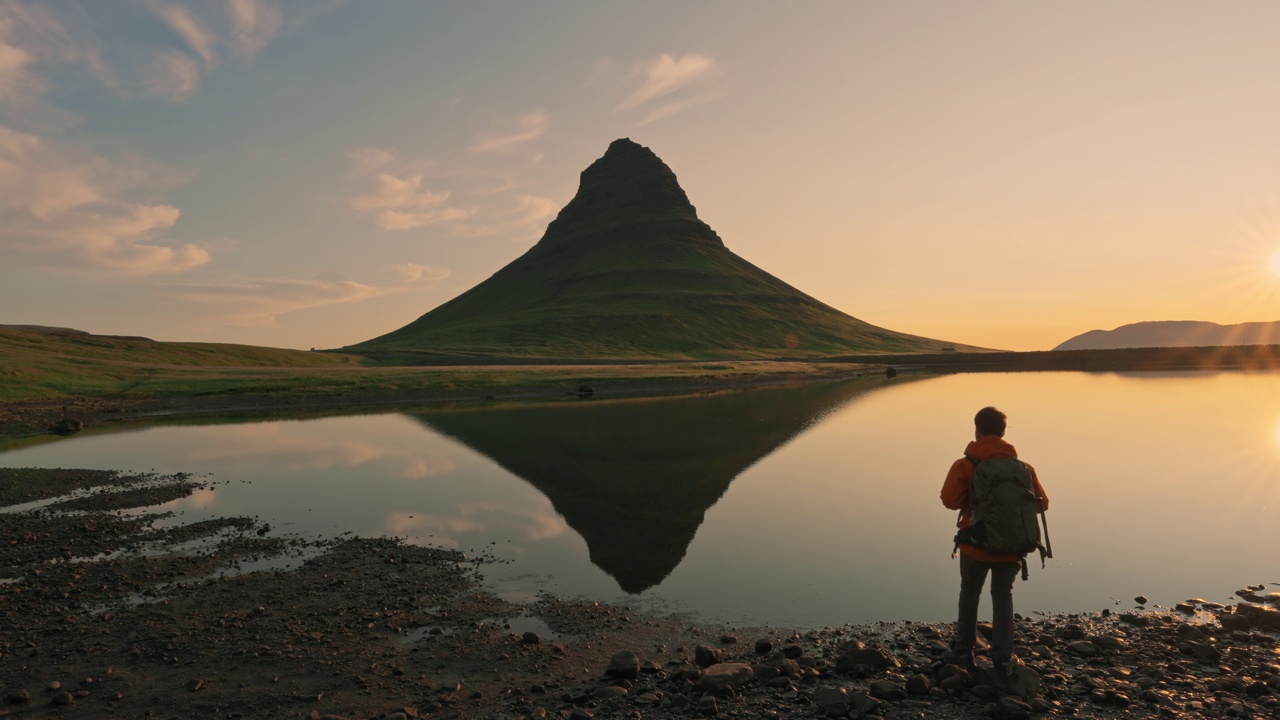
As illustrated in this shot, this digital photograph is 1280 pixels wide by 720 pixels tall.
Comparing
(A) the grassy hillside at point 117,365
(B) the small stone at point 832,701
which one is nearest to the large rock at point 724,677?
(B) the small stone at point 832,701

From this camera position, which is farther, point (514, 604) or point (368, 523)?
point (368, 523)

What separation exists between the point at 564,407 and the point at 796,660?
195ft

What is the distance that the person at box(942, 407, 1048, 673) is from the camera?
10.5 meters

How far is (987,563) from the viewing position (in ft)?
35.4

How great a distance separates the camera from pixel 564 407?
7038cm

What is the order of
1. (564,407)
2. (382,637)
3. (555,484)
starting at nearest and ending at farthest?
(382,637) → (555,484) → (564,407)

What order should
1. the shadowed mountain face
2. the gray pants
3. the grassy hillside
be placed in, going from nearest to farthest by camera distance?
the gray pants
the shadowed mountain face
the grassy hillside

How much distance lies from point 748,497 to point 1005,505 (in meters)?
17.6

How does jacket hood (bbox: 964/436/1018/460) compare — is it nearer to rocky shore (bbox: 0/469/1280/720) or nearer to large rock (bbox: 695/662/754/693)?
rocky shore (bbox: 0/469/1280/720)

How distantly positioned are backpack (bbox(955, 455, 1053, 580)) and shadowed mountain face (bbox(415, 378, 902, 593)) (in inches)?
348

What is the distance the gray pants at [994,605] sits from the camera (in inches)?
420

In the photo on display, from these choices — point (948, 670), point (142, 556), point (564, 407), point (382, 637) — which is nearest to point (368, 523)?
point (142, 556)

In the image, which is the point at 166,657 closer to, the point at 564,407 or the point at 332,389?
the point at 564,407

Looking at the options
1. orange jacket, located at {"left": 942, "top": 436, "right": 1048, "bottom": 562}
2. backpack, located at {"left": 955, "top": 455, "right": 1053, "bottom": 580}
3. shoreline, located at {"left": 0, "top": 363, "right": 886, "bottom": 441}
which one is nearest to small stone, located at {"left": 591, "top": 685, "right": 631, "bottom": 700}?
orange jacket, located at {"left": 942, "top": 436, "right": 1048, "bottom": 562}
